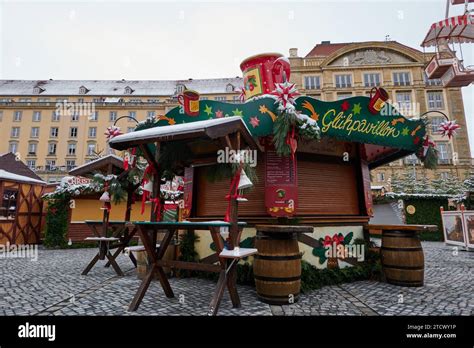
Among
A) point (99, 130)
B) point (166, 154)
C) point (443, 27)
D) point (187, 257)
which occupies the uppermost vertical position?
point (99, 130)

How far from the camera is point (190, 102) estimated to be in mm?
5707

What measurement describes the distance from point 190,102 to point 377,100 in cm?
404

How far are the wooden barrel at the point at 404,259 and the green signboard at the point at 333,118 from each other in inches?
86.9

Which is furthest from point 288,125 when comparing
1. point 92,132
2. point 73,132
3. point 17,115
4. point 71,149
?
point 17,115

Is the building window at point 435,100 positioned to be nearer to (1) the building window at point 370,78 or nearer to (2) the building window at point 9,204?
(1) the building window at point 370,78

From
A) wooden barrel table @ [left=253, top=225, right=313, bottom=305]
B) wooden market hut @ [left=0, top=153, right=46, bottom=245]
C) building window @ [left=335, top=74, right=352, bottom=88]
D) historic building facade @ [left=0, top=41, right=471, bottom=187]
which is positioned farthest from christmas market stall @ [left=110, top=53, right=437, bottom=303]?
building window @ [left=335, top=74, right=352, bottom=88]

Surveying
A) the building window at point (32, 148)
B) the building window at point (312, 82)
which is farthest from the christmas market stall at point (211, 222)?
the building window at point (32, 148)

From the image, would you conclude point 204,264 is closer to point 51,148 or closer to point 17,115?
point 51,148

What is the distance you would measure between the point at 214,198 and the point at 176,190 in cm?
946

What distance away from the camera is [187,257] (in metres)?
6.91

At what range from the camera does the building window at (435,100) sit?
38219 mm

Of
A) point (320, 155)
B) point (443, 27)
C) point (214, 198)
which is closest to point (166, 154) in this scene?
point (214, 198)

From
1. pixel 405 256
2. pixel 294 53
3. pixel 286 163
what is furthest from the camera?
pixel 294 53
